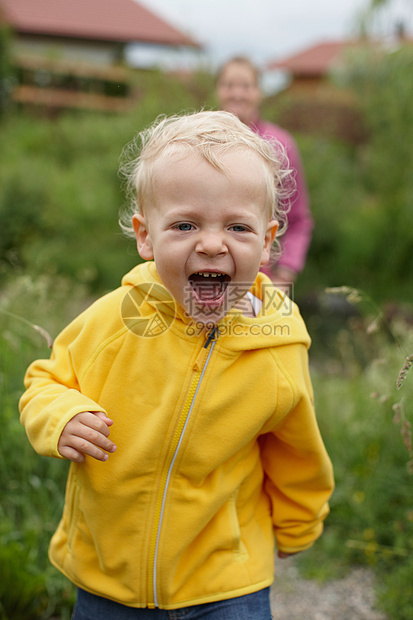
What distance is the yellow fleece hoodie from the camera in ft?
4.75

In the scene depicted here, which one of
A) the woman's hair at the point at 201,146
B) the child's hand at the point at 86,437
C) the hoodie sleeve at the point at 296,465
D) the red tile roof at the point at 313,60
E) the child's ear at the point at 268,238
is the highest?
the woman's hair at the point at 201,146

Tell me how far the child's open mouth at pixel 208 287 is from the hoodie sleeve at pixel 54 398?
34 centimetres

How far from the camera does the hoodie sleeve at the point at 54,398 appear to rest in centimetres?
136

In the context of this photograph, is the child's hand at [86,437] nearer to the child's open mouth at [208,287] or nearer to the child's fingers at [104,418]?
the child's fingers at [104,418]

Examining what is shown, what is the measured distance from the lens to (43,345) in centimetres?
306

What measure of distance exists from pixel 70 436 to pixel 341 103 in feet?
57.4

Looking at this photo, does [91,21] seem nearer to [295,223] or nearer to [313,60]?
[313,60]

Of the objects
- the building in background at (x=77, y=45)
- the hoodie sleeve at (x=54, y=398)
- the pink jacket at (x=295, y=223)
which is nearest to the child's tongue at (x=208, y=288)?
the hoodie sleeve at (x=54, y=398)

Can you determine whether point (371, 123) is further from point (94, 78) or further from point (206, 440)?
point (206, 440)

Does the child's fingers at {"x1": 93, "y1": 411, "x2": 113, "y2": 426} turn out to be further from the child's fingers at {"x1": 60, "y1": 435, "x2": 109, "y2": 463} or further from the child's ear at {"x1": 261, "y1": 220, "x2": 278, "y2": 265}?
the child's ear at {"x1": 261, "y1": 220, "x2": 278, "y2": 265}

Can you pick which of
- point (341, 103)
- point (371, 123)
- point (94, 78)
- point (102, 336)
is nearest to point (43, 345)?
point (102, 336)

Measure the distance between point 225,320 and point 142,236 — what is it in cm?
30

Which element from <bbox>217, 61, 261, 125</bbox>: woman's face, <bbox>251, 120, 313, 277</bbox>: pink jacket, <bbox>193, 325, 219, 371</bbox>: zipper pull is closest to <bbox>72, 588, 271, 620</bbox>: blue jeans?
<bbox>193, 325, 219, 371</bbox>: zipper pull

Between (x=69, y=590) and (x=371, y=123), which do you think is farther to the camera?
(x=371, y=123)
